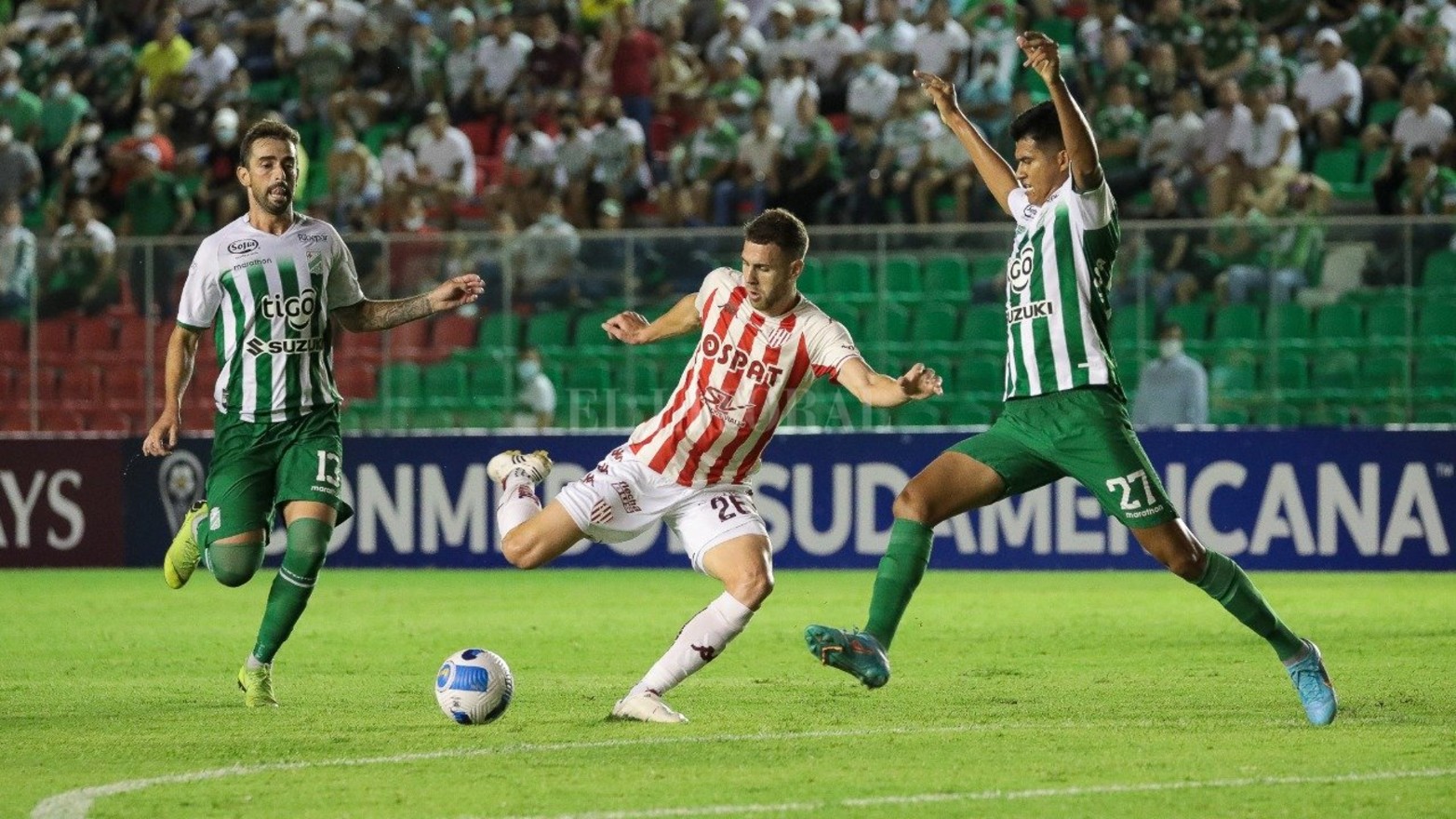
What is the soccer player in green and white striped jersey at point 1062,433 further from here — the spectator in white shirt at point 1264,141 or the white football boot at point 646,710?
the spectator in white shirt at point 1264,141

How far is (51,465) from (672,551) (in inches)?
194

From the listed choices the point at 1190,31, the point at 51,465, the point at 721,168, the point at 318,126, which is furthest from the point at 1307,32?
the point at 51,465

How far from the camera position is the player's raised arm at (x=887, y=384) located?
22.3 feet

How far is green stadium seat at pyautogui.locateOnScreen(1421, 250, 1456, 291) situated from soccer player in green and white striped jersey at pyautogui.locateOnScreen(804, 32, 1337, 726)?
781 centimetres

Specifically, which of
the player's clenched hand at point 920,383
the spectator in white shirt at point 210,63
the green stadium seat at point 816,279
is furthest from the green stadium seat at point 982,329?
the spectator in white shirt at point 210,63

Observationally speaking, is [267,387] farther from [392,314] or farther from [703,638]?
[703,638]

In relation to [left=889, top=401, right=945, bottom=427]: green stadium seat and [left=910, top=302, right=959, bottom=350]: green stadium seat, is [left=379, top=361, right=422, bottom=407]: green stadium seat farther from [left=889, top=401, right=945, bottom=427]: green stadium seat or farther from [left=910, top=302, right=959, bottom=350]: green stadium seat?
[left=910, top=302, right=959, bottom=350]: green stadium seat

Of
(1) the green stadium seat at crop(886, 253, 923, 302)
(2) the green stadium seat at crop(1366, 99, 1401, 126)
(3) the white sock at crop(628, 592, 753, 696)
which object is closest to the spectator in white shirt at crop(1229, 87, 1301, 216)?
(2) the green stadium seat at crop(1366, 99, 1401, 126)

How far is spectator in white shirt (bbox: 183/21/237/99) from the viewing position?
22.2 m

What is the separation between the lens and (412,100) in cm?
2172

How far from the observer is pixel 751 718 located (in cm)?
772

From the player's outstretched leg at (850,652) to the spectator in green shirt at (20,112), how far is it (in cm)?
1691

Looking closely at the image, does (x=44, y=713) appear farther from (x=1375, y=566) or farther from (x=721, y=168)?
(x=721, y=168)

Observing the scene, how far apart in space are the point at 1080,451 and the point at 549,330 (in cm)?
894
